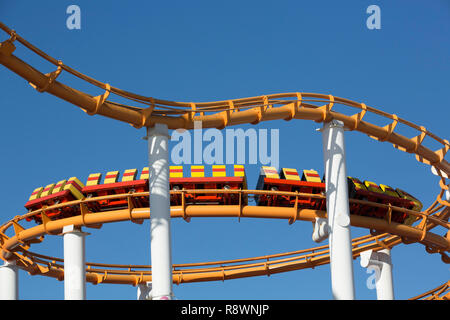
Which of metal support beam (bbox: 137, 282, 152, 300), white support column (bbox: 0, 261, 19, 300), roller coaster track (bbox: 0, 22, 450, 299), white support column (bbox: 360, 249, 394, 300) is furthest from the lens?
metal support beam (bbox: 137, 282, 152, 300)

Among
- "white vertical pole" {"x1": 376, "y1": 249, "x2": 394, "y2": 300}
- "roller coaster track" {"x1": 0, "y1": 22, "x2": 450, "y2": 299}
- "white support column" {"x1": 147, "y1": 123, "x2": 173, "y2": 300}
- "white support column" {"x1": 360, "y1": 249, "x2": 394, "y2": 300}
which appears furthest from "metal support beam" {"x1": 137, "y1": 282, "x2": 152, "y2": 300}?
"white support column" {"x1": 147, "y1": 123, "x2": 173, "y2": 300}

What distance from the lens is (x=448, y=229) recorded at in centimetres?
2531

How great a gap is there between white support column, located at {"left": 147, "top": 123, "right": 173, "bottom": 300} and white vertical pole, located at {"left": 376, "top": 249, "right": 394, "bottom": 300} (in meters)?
9.67

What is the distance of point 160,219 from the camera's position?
17828mm

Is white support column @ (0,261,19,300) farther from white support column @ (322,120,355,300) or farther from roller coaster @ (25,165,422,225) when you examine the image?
white support column @ (322,120,355,300)

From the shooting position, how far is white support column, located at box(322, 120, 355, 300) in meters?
18.6

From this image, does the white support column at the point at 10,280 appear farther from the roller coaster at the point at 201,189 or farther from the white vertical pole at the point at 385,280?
the white vertical pole at the point at 385,280

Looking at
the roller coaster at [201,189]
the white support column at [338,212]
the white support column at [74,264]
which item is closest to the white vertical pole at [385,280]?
the roller coaster at [201,189]

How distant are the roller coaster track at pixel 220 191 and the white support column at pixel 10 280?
30 cm

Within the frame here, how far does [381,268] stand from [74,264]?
1063 cm

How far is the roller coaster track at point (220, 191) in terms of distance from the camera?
1747cm

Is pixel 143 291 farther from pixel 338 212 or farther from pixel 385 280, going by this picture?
pixel 338 212

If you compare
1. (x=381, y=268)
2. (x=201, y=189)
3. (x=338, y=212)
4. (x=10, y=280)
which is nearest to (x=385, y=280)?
(x=381, y=268)
